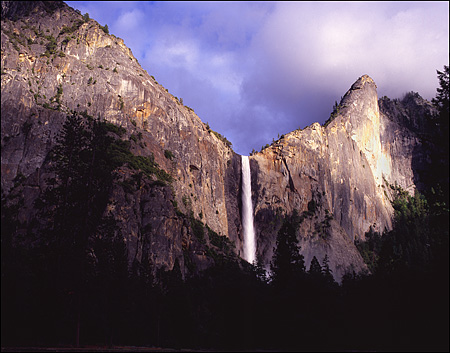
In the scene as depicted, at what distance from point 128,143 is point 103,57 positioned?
3513 centimetres

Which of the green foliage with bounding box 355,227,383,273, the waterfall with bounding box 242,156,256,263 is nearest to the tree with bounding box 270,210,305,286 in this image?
the waterfall with bounding box 242,156,256,263

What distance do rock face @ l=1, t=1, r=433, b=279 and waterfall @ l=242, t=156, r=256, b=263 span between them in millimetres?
1964

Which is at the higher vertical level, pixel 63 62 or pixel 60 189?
pixel 63 62

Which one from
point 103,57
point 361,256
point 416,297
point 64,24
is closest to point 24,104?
point 103,57

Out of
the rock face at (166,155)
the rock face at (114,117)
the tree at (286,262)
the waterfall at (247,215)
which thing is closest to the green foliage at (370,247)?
the rock face at (166,155)

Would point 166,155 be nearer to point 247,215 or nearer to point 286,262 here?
point 247,215

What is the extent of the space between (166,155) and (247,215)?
136ft

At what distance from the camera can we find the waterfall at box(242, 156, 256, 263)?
134 metres

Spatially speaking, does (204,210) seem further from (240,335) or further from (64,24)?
(240,335)

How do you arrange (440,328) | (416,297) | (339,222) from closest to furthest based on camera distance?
(440,328), (416,297), (339,222)

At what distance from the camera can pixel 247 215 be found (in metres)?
140

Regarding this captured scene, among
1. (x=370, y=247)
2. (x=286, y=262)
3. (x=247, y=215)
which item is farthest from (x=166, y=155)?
(x=370, y=247)

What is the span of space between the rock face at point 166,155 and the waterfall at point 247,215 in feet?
6.44

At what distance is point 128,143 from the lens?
97312 millimetres
